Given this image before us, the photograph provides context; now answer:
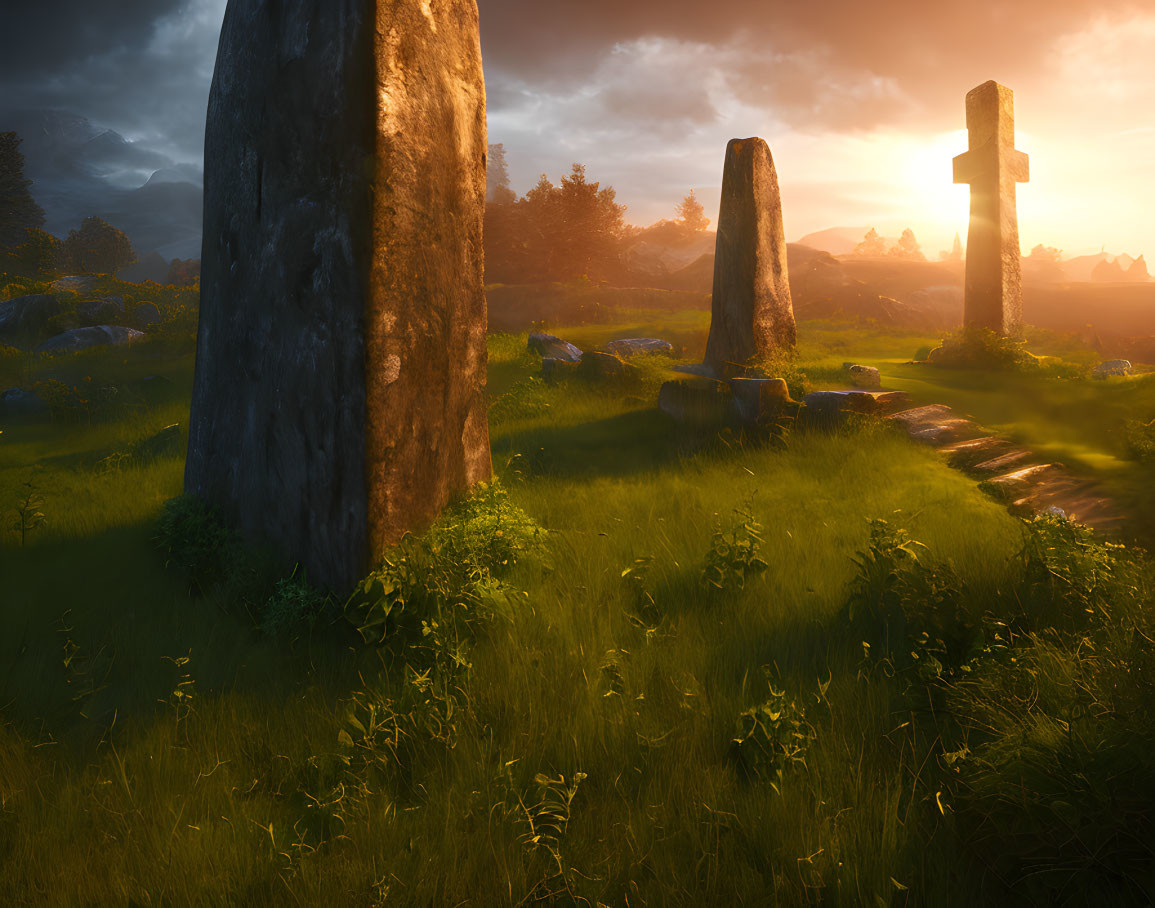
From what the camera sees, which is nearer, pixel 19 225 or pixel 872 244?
pixel 19 225

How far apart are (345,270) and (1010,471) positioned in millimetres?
5340

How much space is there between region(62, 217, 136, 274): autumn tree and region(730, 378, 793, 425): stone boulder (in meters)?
50.6

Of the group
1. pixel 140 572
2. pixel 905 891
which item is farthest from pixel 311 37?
pixel 905 891

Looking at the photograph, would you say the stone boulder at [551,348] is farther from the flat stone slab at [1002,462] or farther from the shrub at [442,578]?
the shrub at [442,578]

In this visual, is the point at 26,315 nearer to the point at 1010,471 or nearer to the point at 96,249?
the point at 1010,471

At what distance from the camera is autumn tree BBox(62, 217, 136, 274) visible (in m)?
44.5

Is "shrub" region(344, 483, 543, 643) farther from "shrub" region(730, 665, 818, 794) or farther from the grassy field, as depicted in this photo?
"shrub" region(730, 665, 818, 794)

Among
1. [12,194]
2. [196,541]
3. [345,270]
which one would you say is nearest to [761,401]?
[345,270]

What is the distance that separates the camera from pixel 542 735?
2580 millimetres

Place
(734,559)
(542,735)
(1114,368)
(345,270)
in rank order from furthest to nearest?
(1114,368), (734,559), (345,270), (542,735)

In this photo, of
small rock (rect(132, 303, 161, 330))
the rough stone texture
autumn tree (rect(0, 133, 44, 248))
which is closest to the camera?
the rough stone texture

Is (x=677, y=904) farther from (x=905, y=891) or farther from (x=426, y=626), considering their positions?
(x=426, y=626)

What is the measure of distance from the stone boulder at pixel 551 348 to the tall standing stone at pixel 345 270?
7770 mm

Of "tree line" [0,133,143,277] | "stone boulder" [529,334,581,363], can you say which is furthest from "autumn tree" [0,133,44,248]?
"stone boulder" [529,334,581,363]
